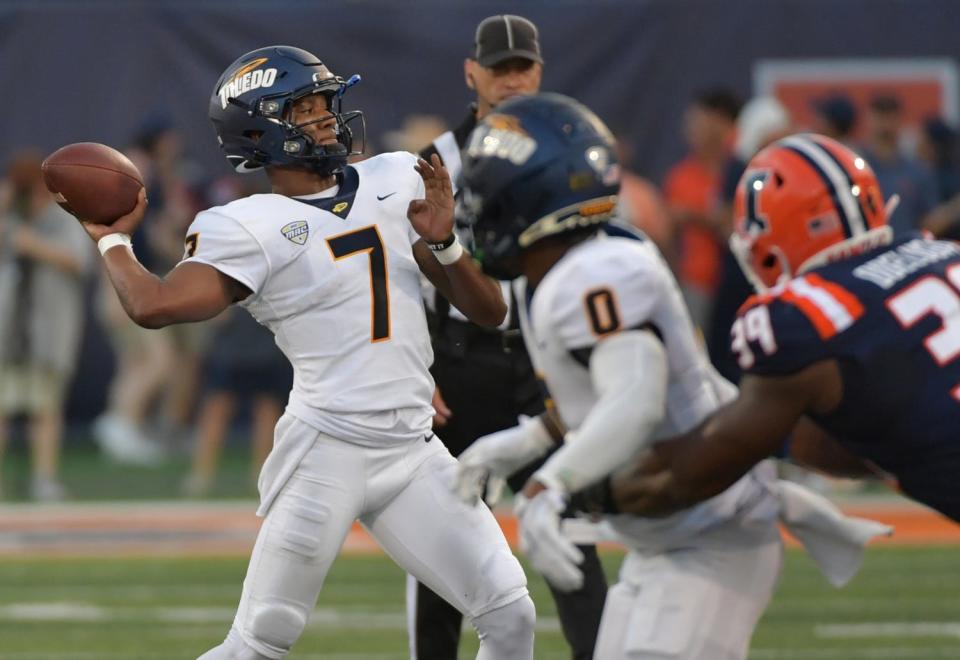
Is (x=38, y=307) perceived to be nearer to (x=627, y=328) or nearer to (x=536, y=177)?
(x=536, y=177)

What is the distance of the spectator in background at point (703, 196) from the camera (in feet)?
34.0

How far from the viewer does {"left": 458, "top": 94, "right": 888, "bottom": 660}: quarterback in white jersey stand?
3453mm

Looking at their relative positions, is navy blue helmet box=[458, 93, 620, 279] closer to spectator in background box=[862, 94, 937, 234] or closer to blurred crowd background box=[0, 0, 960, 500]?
spectator in background box=[862, 94, 937, 234]

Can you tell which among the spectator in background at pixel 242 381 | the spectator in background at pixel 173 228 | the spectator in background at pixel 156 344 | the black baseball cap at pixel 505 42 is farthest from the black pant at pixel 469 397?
the spectator in background at pixel 156 344

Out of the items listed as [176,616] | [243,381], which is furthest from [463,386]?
[243,381]

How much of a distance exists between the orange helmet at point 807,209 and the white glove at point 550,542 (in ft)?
2.25

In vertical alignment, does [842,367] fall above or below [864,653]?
above

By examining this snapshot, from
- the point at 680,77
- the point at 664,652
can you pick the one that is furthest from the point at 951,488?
the point at 680,77

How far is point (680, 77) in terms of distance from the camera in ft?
41.7

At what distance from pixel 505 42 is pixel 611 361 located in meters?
2.32

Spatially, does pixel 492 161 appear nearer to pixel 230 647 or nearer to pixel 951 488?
pixel 951 488

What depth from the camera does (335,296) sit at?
437 cm

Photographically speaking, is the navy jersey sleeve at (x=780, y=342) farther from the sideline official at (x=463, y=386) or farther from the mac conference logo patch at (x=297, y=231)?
the sideline official at (x=463, y=386)

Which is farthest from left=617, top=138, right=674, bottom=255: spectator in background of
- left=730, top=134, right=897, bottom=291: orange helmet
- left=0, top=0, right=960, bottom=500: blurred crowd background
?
left=730, top=134, right=897, bottom=291: orange helmet
